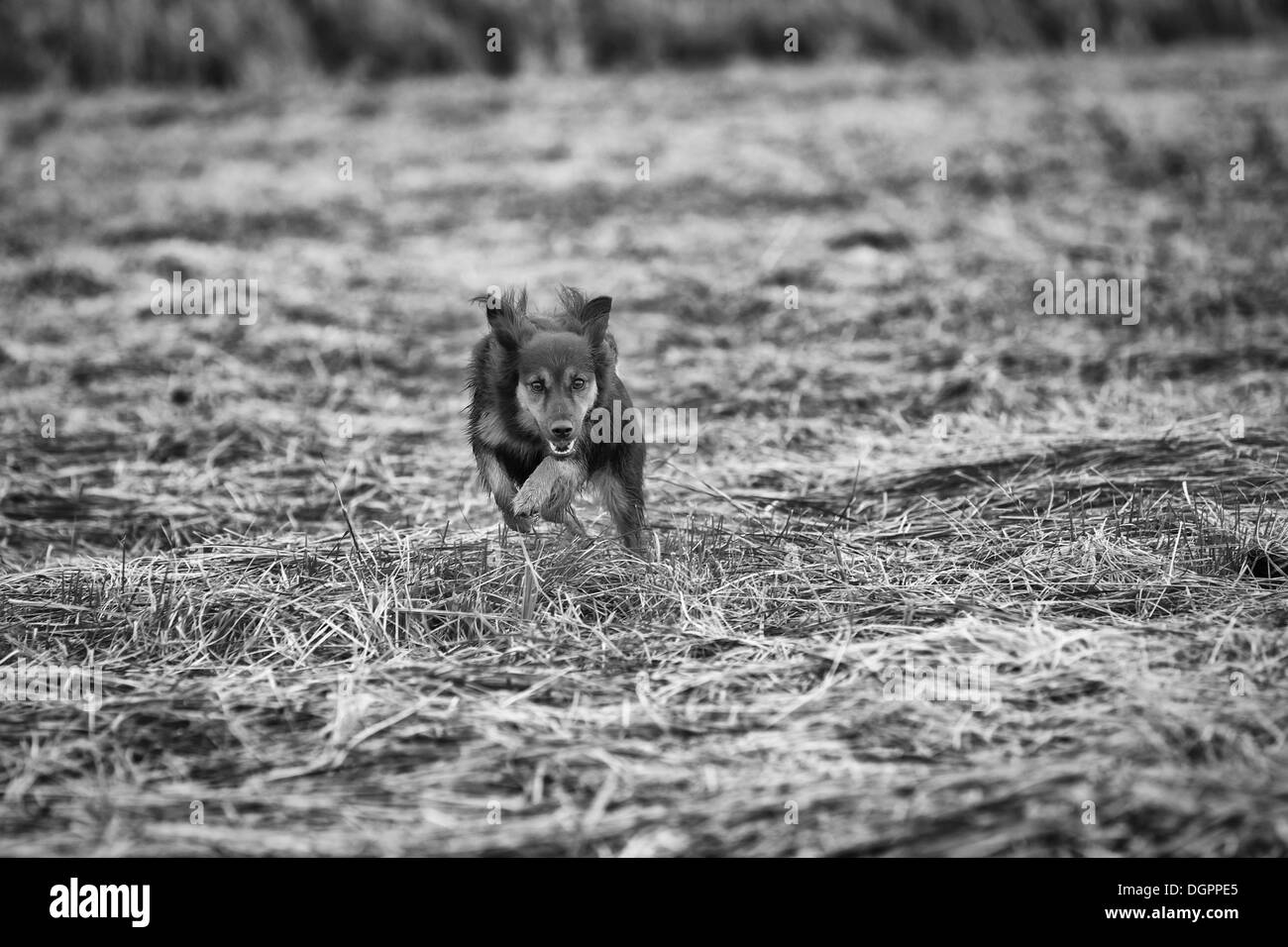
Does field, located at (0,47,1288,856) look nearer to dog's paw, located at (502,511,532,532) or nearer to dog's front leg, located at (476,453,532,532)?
dog's paw, located at (502,511,532,532)

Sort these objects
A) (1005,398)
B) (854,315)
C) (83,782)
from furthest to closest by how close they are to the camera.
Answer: (854,315), (1005,398), (83,782)

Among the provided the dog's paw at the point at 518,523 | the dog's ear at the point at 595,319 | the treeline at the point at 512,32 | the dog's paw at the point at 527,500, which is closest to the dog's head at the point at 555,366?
the dog's ear at the point at 595,319

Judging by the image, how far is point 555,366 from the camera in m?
4.60

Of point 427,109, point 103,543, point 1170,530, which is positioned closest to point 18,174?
point 427,109

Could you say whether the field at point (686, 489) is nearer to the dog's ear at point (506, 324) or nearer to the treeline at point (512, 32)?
the dog's ear at point (506, 324)

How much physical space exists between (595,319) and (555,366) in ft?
1.33

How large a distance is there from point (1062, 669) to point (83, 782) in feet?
8.58

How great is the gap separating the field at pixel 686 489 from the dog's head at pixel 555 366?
450mm

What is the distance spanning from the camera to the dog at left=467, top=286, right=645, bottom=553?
4.62 meters

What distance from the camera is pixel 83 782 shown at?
3121 millimetres

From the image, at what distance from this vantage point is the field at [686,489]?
303 cm

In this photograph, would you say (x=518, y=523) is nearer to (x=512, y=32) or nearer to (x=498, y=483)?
(x=498, y=483)

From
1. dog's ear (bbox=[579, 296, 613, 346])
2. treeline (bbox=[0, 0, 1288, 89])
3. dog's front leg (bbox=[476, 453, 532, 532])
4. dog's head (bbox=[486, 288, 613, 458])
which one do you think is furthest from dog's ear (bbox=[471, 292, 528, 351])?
treeline (bbox=[0, 0, 1288, 89])
